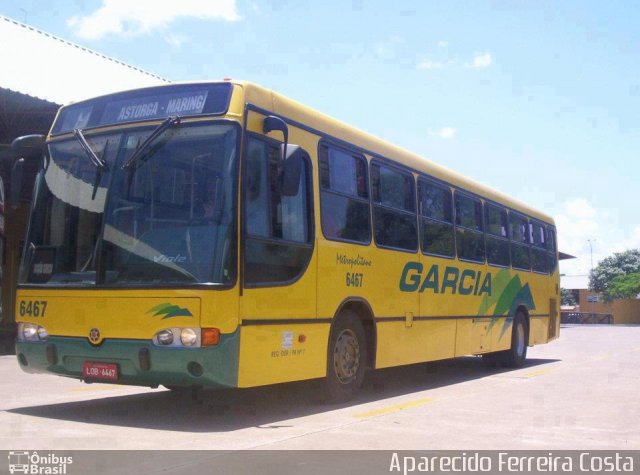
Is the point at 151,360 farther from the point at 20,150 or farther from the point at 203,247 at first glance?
the point at 20,150

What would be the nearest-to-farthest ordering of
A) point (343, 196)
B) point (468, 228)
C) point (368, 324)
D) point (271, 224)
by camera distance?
point (271, 224) → point (343, 196) → point (368, 324) → point (468, 228)

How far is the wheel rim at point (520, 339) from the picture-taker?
16.1 meters

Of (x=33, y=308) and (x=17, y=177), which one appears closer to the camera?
(x=33, y=308)

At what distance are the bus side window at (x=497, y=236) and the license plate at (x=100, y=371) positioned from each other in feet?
28.0

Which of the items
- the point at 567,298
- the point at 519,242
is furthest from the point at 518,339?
the point at 567,298

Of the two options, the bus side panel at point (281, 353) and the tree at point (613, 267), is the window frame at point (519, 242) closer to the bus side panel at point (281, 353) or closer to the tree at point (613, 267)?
the bus side panel at point (281, 353)

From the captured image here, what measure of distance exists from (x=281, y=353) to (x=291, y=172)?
1.86 meters

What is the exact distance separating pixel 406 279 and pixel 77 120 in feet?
16.0

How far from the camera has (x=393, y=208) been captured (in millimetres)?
10844

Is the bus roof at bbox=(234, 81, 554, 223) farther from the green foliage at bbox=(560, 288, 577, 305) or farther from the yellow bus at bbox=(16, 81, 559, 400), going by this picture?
the green foliage at bbox=(560, 288, 577, 305)

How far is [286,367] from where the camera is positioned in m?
8.18
